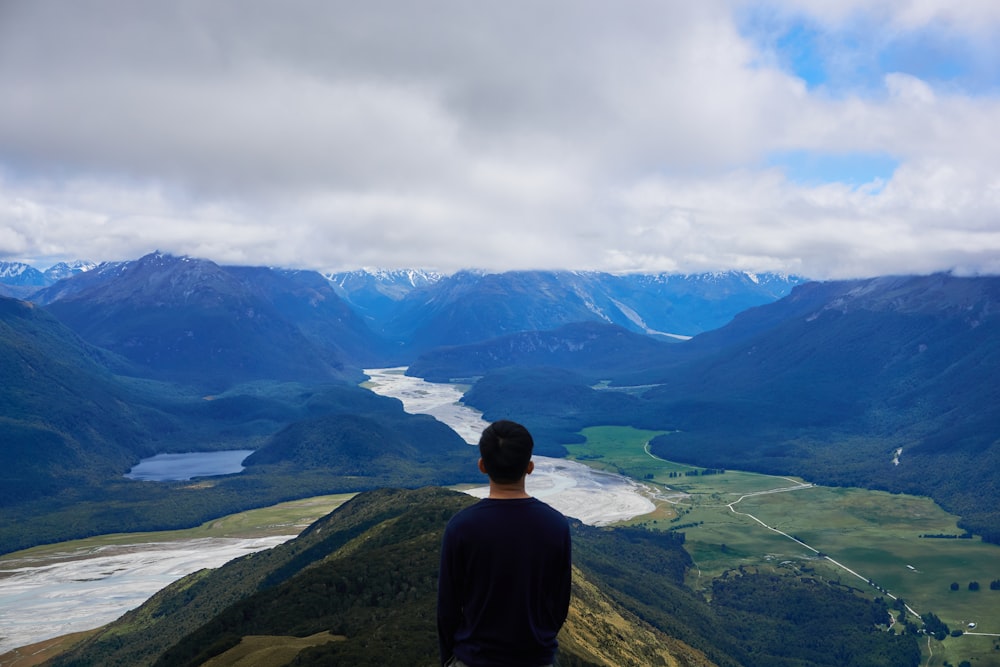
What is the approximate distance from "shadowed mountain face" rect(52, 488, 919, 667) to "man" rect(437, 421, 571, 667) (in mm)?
39795

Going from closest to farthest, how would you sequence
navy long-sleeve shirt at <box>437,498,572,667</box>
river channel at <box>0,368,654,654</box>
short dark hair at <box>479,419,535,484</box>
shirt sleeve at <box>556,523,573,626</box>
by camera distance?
navy long-sleeve shirt at <box>437,498,572,667</box> → short dark hair at <box>479,419,535,484</box> → shirt sleeve at <box>556,523,573,626</box> → river channel at <box>0,368,654,654</box>

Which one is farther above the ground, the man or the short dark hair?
the short dark hair

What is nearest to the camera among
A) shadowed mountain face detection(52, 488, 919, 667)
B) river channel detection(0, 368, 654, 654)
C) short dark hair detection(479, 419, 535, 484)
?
short dark hair detection(479, 419, 535, 484)

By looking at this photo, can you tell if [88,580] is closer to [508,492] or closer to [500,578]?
[500,578]

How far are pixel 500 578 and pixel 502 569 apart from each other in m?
0.14

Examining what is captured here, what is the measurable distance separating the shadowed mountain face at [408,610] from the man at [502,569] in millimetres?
39795

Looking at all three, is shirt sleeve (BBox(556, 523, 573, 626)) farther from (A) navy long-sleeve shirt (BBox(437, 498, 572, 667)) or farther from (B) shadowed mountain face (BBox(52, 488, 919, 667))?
(B) shadowed mountain face (BBox(52, 488, 919, 667))

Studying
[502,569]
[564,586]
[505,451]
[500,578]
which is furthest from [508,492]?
[564,586]

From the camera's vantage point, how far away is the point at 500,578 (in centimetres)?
1212

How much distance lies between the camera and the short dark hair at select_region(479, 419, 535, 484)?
12.4 meters

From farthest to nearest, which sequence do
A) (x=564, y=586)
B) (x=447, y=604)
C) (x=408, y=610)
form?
(x=408, y=610) → (x=564, y=586) → (x=447, y=604)

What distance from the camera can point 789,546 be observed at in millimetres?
185750

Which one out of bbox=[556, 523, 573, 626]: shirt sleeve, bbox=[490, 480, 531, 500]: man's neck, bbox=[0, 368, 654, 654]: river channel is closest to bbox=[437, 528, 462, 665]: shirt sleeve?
bbox=[490, 480, 531, 500]: man's neck

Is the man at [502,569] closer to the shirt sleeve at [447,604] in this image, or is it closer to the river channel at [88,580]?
the shirt sleeve at [447,604]
